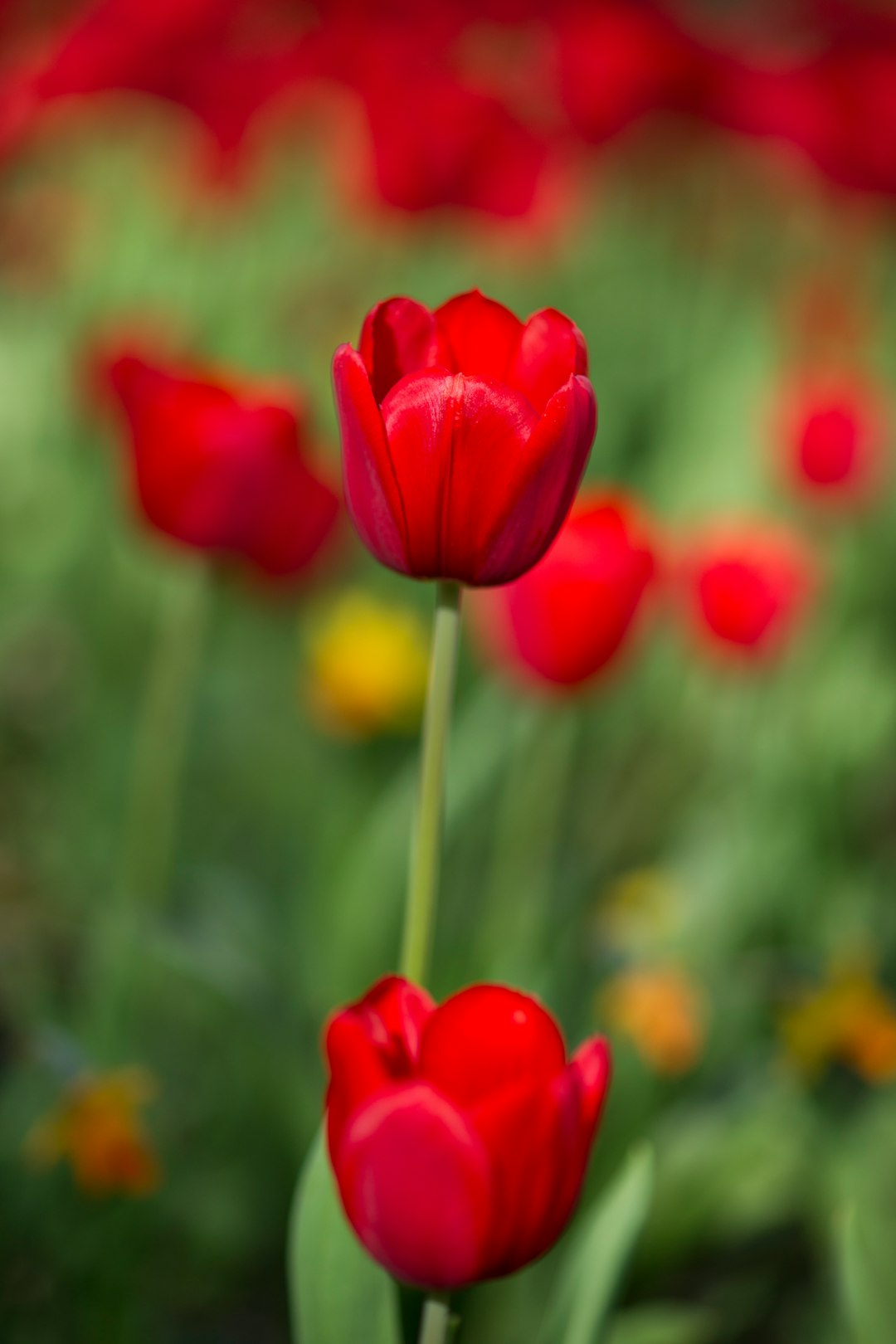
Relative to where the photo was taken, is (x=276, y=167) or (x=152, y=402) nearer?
(x=152, y=402)

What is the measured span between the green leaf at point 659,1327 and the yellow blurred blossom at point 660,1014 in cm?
15

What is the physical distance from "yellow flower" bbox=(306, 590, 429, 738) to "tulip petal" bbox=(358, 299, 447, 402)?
0.76 meters

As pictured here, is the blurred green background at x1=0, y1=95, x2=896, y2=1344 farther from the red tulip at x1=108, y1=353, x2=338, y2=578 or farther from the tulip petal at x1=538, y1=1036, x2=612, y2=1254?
the tulip petal at x1=538, y1=1036, x2=612, y2=1254

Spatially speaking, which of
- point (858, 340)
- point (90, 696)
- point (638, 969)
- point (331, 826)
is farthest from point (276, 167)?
point (638, 969)

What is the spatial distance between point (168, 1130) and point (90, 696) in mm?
603

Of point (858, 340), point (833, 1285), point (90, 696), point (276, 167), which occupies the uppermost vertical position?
point (276, 167)

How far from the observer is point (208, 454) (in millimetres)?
767

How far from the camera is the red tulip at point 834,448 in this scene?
1.29 meters

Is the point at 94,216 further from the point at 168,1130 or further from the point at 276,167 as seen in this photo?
the point at 168,1130

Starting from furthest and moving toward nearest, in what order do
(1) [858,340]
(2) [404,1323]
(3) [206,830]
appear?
(1) [858,340], (3) [206,830], (2) [404,1323]

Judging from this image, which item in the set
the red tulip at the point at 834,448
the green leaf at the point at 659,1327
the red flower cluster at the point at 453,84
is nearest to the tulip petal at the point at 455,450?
the green leaf at the point at 659,1327

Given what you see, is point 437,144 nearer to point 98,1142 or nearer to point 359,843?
point 359,843

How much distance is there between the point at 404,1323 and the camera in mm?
585

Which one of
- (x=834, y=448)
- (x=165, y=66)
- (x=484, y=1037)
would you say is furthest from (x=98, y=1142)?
(x=165, y=66)
